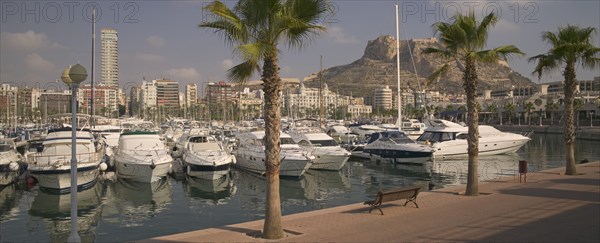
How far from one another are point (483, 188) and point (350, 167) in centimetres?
1881

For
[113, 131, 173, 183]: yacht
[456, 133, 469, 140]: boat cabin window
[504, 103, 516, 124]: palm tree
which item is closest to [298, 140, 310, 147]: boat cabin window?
[113, 131, 173, 183]: yacht

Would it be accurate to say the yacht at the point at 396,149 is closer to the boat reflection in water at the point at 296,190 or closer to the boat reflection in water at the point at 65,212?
the boat reflection in water at the point at 296,190

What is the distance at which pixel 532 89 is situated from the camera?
646ft

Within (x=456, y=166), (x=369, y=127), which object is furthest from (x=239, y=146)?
(x=369, y=127)

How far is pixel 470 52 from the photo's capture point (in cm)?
1639

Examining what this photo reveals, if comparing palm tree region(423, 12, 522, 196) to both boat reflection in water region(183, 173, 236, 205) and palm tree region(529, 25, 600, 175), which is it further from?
boat reflection in water region(183, 173, 236, 205)

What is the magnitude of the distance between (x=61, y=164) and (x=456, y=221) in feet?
63.9

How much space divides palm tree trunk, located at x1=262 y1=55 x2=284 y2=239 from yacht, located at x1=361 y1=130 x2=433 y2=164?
27298mm

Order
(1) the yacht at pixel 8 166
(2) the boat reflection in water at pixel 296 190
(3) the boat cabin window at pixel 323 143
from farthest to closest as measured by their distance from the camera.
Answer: (3) the boat cabin window at pixel 323 143
(1) the yacht at pixel 8 166
(2) the boat reflection in water at pixel 296 190

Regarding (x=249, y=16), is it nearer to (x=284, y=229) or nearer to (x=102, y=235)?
(x=284, y=229)

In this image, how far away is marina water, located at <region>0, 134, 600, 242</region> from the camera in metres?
17.2

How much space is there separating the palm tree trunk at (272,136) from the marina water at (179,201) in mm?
6496

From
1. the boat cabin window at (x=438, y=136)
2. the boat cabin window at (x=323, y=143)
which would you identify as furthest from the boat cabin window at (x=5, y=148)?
the boat cabin window at (x=438, y=136)

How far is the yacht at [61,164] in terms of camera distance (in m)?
23.6
